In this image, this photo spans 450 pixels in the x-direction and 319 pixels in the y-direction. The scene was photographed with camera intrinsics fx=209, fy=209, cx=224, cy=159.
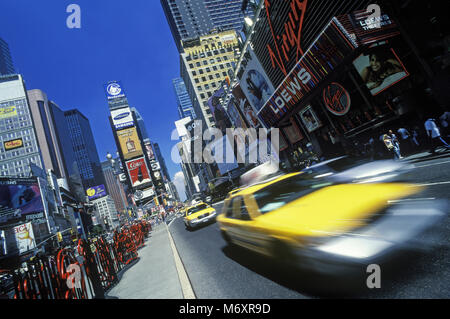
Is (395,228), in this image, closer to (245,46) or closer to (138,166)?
(245,46)

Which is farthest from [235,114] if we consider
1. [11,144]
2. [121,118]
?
[121,118]

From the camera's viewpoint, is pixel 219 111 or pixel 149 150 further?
pixel 149 150

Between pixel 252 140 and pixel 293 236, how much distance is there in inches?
1255

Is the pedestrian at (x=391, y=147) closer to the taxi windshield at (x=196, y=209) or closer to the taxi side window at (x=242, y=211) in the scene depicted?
the taxi side window at (x=242, y=211)

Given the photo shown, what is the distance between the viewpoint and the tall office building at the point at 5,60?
5361 inches

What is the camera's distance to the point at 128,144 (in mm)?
85125

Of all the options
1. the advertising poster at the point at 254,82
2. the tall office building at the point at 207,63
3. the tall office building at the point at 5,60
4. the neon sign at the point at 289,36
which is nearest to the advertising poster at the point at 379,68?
the neon sign at the point at 289,36

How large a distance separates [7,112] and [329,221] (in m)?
117

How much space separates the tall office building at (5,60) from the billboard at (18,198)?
520 feet

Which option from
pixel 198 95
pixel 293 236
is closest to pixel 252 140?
pixel 293 236

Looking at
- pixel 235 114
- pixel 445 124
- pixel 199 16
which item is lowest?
pixel 445 124

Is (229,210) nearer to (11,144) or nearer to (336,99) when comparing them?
(336,99)

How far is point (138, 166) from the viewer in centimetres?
8306
